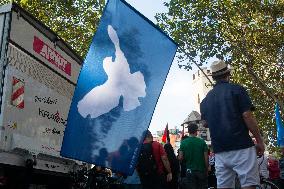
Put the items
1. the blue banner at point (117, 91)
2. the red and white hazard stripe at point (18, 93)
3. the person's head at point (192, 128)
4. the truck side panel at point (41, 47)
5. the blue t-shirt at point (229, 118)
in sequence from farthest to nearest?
the person's head at point (192, 128), the truck side panel at point (41, 47), the red and white hazard stripe at point (18, 93), the blue t-shirt at point (229, 118), the blue banner at point (117, 91)

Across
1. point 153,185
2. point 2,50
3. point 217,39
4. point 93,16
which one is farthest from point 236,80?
point 2,50

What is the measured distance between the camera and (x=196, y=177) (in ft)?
26.5

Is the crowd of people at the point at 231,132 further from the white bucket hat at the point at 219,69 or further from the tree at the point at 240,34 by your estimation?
the tree at the point at 240,34

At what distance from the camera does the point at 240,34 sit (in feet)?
84.7

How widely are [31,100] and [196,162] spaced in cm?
325

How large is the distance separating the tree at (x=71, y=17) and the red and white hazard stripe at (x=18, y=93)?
1781cm

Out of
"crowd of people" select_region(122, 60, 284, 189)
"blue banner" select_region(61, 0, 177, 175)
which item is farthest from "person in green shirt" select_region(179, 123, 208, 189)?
"blue banner" select_region(61, 0, 177, 175)

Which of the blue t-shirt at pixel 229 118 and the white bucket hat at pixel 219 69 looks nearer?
the blue t-shirt at pixel 229 118

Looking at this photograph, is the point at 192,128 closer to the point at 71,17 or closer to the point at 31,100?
the point at 31,100

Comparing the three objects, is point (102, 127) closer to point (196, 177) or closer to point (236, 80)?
point (196, 177)

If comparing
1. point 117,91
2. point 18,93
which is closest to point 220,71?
point 117,91

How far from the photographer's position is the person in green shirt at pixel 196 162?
316 inches

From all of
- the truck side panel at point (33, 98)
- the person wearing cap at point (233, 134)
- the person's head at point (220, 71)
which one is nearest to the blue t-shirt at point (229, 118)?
the person wearing cap at point (233, 134)

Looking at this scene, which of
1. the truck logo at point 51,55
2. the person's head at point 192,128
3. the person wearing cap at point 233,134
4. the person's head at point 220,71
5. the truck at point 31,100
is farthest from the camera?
the person's head at point 192,128
